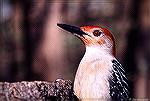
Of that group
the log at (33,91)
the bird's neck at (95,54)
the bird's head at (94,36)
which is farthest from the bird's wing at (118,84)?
the log at (33,91)

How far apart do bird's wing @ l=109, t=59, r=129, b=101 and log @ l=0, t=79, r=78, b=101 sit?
0.66 metres

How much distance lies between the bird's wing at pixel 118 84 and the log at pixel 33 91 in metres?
0.66

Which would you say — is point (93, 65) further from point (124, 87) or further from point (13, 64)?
point (13, 64)

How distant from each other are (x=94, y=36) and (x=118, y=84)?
2.42 feet

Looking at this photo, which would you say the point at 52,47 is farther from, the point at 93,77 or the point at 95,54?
the point at 93,77

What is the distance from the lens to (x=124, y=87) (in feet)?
20.5

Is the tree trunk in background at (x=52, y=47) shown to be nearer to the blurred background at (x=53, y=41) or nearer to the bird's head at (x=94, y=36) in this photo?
the blurred background at (x=53, y=41)

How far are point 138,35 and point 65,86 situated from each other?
953 centimetres

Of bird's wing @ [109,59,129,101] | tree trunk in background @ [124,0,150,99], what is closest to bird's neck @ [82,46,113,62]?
bird's wing @ [109,59,129,101]

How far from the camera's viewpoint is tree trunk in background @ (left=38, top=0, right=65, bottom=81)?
14.9 metres

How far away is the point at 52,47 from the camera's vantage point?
15156 millimetres

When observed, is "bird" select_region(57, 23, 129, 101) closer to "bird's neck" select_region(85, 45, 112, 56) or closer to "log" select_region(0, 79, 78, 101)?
"bird's neck" select_region(85, 45, 112, 56)

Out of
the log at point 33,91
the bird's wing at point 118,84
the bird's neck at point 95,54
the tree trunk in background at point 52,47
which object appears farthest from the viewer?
the tree trunk in background at point 52,47

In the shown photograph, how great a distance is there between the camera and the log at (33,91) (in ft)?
16.6
